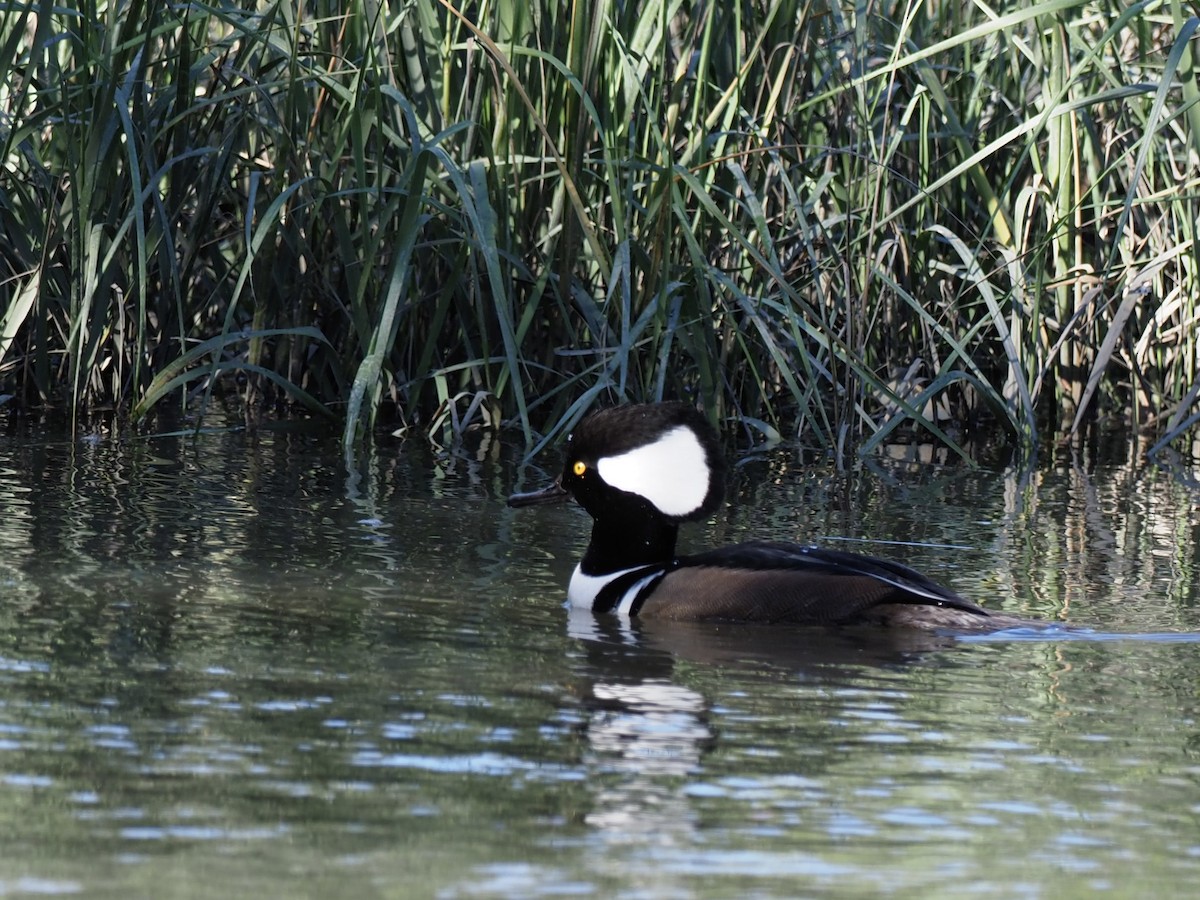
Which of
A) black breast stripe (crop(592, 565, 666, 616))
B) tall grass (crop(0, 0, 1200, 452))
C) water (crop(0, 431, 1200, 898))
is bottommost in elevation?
water (crop(0, 431, 1200, 898))

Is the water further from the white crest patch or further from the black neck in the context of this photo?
the white crest patch

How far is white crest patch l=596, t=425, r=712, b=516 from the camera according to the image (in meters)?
5.83

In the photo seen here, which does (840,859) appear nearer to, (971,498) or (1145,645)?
(1145,645)

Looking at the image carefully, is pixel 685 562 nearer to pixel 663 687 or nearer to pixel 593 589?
pixel 593 589

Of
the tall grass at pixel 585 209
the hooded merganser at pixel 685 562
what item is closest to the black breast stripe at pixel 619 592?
the hooded merganser at pixel 685 562

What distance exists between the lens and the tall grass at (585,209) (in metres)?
7.71

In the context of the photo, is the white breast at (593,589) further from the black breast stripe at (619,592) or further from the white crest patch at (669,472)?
the white crest patch at (669,472)

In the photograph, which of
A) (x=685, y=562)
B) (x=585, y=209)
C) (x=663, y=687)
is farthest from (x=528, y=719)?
(x=585, y=209)

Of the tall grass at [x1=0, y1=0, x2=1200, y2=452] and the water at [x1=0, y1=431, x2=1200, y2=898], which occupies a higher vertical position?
the tall grass at [x1=0, y1=0, x2=1200, y2=452]

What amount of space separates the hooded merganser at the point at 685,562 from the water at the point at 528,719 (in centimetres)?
11

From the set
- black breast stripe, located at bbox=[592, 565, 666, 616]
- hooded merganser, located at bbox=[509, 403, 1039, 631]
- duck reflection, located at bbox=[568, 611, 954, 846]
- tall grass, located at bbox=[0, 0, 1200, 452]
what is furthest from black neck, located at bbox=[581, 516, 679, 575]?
tall grass, located at bbox=[0, 0, 1200, 452]

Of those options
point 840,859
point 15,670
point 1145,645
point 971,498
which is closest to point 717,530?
point 971,498

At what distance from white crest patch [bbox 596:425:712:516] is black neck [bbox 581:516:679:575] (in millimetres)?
64

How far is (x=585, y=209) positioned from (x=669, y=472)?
2301mm
